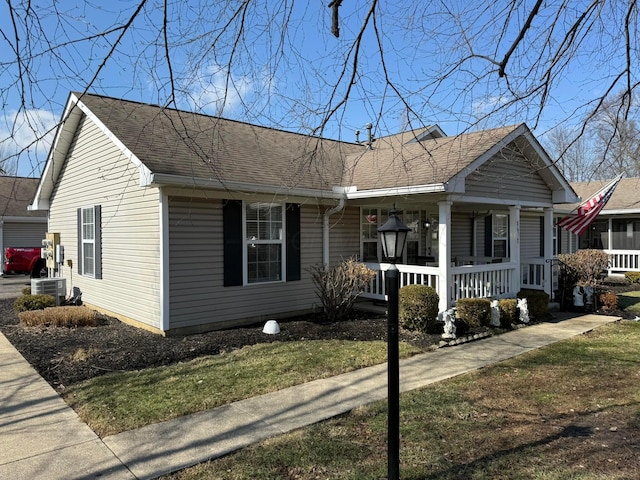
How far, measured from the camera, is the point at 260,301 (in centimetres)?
920

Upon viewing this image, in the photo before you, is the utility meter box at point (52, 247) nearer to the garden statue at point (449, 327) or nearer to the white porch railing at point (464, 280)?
the white porch railing at point (464, 280)

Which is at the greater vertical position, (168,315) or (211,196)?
(211,196)

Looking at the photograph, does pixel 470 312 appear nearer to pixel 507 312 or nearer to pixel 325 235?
pixel 507 312

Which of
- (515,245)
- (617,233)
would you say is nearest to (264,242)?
(515,245)

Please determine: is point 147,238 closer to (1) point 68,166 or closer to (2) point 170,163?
(2) point 170,163

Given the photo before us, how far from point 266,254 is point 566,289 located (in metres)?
7.99

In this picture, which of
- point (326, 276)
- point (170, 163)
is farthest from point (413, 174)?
point (170, 163)

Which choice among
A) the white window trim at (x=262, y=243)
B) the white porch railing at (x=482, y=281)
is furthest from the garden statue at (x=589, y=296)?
the white window trim at (x=262, y=243)

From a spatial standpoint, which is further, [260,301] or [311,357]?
[260,301]

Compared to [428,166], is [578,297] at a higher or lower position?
lower

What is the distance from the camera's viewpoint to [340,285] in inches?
360

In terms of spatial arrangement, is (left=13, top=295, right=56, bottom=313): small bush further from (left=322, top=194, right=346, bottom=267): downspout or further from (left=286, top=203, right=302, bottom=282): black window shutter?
(left=322, top=194, right=346, bottom=267): downspout

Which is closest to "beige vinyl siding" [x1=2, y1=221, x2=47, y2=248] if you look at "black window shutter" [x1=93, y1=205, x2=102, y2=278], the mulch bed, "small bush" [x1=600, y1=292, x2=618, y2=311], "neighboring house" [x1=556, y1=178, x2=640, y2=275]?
the mulch bed

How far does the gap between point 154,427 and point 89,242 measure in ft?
25.6
